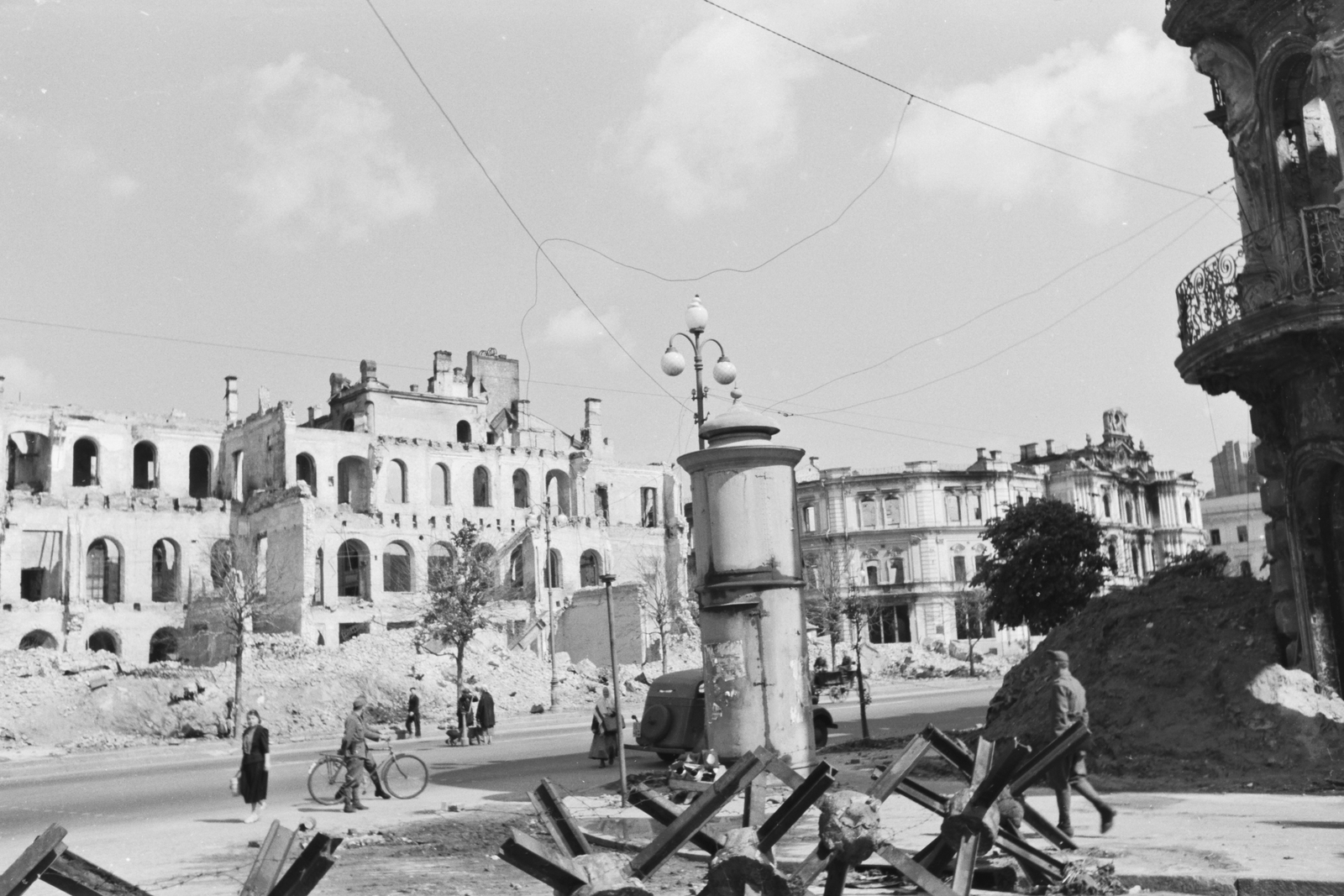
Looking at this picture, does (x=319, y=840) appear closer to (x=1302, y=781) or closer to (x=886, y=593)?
(x=1302, y=781)

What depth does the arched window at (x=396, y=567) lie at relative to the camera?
61000 millimetres

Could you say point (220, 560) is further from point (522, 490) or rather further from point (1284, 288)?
point (1284, 288)

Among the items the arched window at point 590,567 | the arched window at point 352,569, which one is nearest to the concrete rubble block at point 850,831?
the arched window at point 352,569

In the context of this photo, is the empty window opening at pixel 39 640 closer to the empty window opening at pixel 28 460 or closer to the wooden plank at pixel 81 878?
the empty window opening at pixel 28 460

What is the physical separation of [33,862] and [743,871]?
2.79m

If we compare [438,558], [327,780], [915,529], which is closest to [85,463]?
[438,558]

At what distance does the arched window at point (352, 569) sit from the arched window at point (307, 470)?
356cm

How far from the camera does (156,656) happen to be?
57.2 meters

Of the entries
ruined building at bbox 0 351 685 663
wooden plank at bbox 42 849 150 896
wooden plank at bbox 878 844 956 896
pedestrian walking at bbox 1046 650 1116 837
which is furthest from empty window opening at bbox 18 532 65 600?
wooden plank at bbox 878 844 956 896

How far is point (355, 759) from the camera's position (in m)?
15.0

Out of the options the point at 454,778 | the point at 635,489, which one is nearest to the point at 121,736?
the point at 454,778

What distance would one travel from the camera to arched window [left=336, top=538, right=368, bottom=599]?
5897cm

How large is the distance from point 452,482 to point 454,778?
46.5 metres

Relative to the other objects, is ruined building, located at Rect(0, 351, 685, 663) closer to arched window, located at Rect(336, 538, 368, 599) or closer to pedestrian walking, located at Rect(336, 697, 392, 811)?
arched window, located at Rect(336, 538, 368, 599)
